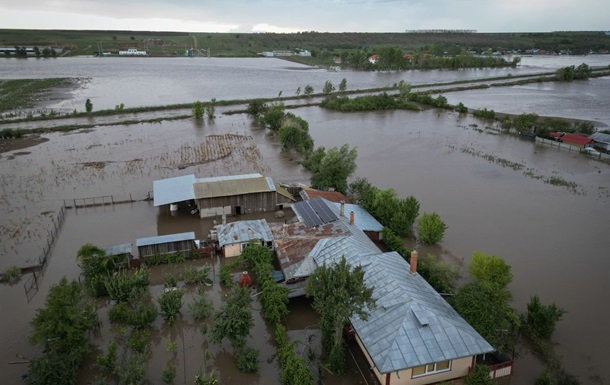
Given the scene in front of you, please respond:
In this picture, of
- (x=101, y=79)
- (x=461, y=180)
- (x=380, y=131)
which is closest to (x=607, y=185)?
(x=461, y=180)

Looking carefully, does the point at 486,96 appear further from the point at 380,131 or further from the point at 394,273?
the point at 394,273

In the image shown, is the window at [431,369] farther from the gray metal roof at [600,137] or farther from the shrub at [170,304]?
the gray metal roof at [600,137]

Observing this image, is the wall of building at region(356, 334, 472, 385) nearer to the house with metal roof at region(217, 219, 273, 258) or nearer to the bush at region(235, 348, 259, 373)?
the bush at region(235, 348, 259, 373)

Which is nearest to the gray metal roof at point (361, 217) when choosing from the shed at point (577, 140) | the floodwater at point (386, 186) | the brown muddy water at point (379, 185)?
the brown muddy water at point (379, 185)

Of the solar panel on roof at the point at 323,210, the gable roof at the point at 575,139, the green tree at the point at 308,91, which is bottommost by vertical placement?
the solar panel on roof at the point at 323,210

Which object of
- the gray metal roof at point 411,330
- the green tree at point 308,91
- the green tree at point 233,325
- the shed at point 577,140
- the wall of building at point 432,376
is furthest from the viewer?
the green tree at point 308,91

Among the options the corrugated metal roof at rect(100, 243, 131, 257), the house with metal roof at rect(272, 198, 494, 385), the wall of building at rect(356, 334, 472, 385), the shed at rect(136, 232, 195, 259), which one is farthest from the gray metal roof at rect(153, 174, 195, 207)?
the wall of building at rect(356, 334, 472, 385)
